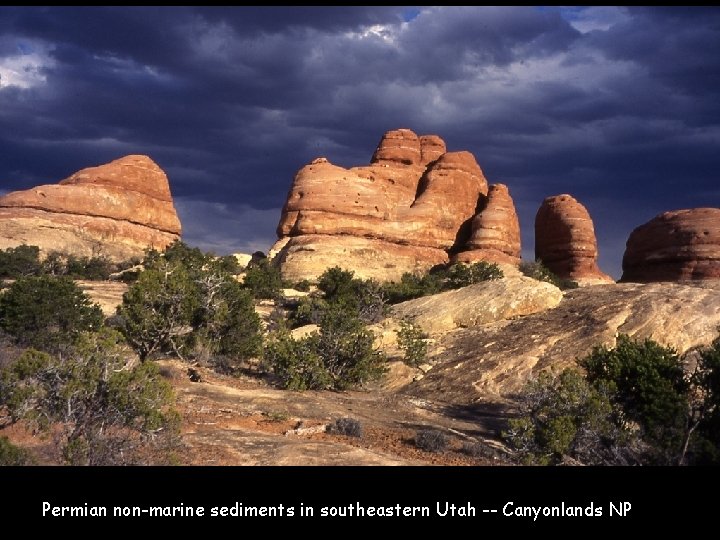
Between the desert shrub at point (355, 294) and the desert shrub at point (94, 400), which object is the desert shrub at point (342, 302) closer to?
the desert shrub at point (355, 294)

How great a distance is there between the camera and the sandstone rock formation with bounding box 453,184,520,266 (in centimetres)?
5459

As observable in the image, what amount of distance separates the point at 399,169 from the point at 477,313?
111 feet

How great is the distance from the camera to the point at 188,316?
21438 millimetres

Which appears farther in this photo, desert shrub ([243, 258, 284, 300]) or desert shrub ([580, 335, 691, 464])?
desert shrub ([243, 258, 284, 300])

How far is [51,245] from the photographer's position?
177 feet

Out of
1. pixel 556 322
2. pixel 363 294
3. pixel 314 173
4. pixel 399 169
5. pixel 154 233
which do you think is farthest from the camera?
pixel 154 233

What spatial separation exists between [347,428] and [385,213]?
143ft

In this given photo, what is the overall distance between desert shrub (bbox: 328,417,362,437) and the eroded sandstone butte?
36.2 meters

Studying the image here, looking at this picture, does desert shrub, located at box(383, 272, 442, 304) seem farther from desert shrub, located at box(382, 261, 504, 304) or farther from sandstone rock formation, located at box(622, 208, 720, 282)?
sandstone rock formation, located at box(622, 208, 720, 282)

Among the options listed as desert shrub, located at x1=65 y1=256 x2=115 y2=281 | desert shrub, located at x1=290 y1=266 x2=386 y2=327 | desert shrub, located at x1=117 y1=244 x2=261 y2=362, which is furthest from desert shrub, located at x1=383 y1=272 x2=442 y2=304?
desert shrub, located at x1=65 y1=256 x2=115 y2=281

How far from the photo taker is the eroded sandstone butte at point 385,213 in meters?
52.1

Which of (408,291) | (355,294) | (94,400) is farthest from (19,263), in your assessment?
(94,400)

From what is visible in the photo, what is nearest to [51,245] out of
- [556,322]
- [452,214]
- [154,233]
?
[154,233]
